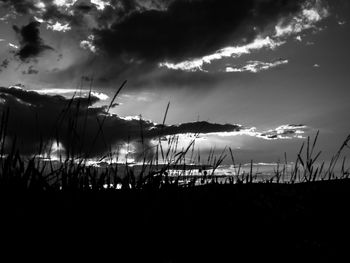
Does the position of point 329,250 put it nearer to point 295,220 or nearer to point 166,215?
point 295,220

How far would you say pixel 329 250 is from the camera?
3.38 m

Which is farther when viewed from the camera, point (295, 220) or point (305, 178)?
point (305, 178)

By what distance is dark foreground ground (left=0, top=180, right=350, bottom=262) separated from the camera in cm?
278

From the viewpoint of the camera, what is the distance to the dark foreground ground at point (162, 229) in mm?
2779

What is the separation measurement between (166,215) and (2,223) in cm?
139

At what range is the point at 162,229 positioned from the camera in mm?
3348

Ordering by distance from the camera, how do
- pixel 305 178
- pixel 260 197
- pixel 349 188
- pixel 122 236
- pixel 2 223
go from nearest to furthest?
pixel 2 223, pixel 122 236, pixel 260 197, pixel 349 188, pixel 305 178

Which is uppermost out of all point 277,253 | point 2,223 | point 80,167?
point 80,167

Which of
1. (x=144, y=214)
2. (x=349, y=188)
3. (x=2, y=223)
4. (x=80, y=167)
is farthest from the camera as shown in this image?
(x=349, y=188)

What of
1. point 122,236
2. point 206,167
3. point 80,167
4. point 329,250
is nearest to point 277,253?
point 329,250

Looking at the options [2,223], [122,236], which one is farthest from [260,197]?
[2,223]

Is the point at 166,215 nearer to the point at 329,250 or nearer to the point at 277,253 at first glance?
the point at 277,253

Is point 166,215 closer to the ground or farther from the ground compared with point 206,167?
closer to the ground

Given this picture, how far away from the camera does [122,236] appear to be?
3072 mm
